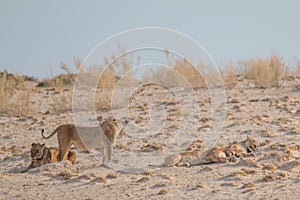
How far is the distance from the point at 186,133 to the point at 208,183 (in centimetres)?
490

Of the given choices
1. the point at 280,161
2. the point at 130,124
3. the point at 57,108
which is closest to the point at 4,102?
the point at 57,108

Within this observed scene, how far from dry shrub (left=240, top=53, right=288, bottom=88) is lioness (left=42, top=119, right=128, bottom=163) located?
31.8 feet

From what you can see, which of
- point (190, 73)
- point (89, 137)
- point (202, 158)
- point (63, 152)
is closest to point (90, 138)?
point (89, 137)

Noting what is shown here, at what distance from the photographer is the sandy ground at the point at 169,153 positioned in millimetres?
9188

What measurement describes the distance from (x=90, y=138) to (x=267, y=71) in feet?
33.8

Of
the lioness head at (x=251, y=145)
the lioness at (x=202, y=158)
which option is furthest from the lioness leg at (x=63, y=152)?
the lioness head at (x=251, y=145)

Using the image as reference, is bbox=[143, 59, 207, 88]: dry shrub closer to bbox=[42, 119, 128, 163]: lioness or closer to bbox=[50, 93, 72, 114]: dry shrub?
bbox=[50, 93, 72, 114]: dry shrub

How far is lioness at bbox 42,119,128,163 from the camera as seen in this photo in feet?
37.9

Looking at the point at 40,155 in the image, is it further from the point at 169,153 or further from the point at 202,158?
the point at 202,158

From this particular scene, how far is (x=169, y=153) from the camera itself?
1237cm

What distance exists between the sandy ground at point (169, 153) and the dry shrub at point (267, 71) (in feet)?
2.10

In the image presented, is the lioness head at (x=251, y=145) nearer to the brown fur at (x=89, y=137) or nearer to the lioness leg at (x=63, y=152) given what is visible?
the brown fur at (x=89, y=137)

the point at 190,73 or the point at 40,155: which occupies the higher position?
the point at 190,73

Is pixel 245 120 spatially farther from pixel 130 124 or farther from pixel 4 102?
pixel 4 102
